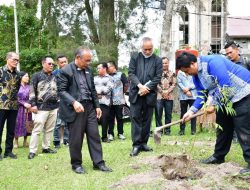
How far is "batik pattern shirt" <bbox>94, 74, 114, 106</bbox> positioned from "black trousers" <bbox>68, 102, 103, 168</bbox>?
3.13 metres

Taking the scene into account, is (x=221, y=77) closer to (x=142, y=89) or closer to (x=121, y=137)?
(x=142, y=89)

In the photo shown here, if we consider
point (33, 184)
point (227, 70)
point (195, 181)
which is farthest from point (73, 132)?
point (227, 70)

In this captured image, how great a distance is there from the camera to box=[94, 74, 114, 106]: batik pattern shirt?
1005 cm

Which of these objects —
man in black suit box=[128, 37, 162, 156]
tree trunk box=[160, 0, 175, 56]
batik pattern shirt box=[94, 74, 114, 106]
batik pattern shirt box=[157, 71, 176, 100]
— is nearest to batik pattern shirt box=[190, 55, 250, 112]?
man in black suit box=[128, 37, 162, 156]

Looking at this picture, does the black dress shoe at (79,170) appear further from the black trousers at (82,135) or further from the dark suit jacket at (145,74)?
the dark suit jacket at (145,74)

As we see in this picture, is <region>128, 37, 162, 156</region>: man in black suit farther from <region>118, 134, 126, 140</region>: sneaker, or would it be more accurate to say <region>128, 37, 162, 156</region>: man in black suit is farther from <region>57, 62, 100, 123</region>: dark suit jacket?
<region>118, 134, 126, 140</region>: sneaker

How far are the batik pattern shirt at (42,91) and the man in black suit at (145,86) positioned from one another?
1655mm

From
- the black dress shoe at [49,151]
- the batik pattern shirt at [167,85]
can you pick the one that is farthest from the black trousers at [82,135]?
the batik pattern shirt at [167,85]

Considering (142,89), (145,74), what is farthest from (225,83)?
(145,74)

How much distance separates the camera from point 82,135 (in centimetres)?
673

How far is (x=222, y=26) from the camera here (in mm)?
41969

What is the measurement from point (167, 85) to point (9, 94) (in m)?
4.17

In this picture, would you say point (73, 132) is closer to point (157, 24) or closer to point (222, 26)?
point (157, 24)

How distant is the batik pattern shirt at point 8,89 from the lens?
8016mm
